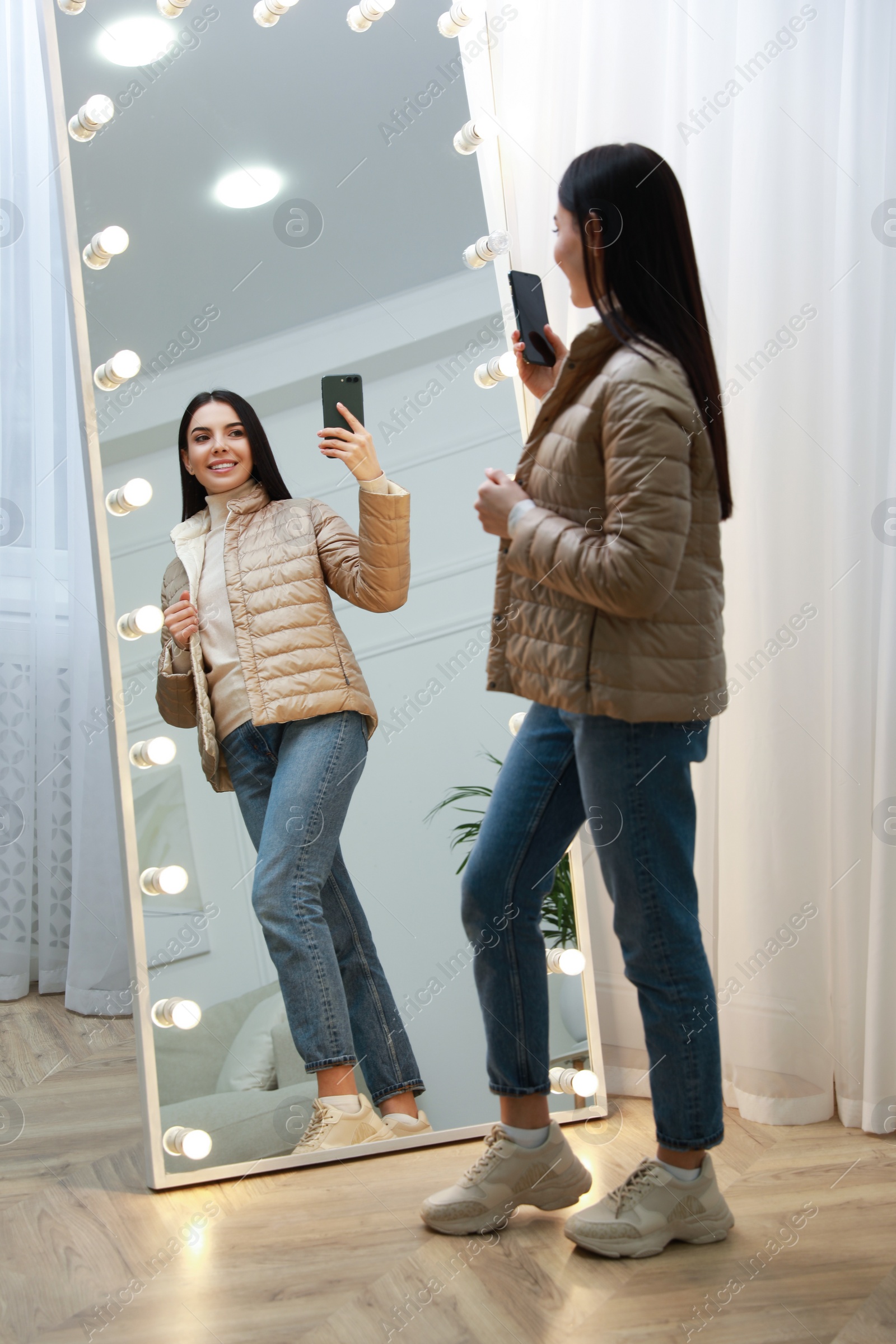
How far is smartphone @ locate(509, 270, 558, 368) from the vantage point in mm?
1409

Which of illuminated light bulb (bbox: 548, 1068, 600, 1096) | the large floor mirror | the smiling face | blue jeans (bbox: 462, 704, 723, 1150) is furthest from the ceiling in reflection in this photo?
illuminated light bulb (bbox: 548, 1068, 600, 1096)

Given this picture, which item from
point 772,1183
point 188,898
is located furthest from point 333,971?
point 772,1183

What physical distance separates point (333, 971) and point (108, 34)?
133 centimetres

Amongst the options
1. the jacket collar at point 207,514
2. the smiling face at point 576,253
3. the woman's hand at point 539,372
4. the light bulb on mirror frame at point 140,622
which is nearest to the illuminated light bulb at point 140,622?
the light bulb on mirror frame at point 140,622

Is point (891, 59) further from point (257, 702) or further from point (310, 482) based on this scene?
point (257, 702)

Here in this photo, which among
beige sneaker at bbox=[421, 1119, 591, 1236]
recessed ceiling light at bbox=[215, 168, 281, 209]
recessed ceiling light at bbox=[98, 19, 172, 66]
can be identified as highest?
recessed ceiling light at bbox=[98, 19, 172, 66]

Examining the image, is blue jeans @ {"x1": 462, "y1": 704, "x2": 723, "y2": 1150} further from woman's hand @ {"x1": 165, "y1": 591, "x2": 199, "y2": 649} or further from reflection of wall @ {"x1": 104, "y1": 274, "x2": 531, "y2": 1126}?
woman's hand @ {"x1": 165, "y1": 591, "x2": 199, "y2": 649}

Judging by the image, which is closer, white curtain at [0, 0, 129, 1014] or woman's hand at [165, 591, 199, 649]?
woman's hand at [165, 591, 199, 649]

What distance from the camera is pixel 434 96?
1721 millimetres

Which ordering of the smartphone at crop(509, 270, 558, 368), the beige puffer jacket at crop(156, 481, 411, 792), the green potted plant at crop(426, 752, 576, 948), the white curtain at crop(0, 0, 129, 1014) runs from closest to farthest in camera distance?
1. the smartphone at crop(509, 270, 558, 368)
2. the beige puffer jacket at crop(156, 481, 411, 792)
3. the green potted plant at crop(426, 752, 576, 948)
4. the white curtain at crop(0, 0, 129, 1014)

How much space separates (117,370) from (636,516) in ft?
2.61

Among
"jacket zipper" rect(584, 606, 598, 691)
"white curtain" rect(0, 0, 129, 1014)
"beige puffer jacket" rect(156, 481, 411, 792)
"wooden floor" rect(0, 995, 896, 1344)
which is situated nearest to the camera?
"wooden floor" rect(0, 995, 896, 1344)

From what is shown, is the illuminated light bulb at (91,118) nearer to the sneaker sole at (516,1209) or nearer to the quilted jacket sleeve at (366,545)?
the quilted jacket sleeve at (366,545)

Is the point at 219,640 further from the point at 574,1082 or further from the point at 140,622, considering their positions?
the point at 574,1082
